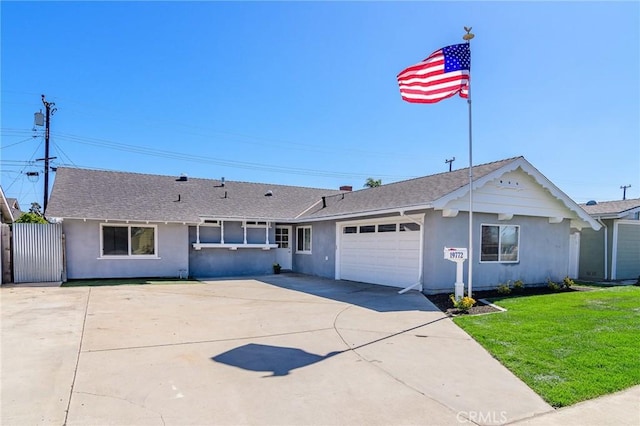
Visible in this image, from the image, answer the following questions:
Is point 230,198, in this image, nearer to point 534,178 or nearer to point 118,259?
Result: point 118,259

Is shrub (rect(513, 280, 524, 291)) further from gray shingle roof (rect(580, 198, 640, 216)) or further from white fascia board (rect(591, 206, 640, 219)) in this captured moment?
gray shingle roof (rect(580, 198, 640, 216))

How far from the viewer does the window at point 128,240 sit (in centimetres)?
1483

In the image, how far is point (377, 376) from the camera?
15.5 ft

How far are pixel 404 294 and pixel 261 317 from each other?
4938 mm

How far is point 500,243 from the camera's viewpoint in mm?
12562

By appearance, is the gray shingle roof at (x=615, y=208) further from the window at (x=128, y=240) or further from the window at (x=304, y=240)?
the window at (x=128, y=240)

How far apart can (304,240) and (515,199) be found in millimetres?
9857

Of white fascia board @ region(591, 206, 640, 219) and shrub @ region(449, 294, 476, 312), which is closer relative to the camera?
shrub @ region(449, 294, 476, 312)

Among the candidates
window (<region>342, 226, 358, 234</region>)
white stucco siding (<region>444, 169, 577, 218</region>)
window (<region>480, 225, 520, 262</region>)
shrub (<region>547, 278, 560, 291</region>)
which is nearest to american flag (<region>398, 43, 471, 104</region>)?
white stucco siding (<region>444, 169, 577, 218</region>)

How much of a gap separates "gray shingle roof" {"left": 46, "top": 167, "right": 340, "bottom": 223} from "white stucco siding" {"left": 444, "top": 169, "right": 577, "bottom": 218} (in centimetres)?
955

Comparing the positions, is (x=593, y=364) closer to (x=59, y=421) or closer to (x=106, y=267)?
(x=59, y=421)

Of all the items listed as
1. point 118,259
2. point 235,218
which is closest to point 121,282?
point 118,259

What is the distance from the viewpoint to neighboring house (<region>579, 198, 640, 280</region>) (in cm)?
1670

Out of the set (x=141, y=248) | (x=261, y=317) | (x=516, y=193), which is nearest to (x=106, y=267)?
(x=141, y=248)
